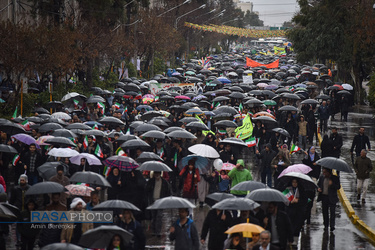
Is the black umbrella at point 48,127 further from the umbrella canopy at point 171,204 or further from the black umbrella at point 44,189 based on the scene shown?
the umbrella canopy at point 171,204

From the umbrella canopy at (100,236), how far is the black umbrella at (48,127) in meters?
10.4

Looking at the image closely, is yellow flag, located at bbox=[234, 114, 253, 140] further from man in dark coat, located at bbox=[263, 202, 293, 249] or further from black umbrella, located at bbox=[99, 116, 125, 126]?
man in dark coat, located at bbox=[263, 202, 293, 249]

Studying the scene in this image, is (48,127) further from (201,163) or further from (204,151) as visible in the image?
(201,163)

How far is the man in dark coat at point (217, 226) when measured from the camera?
37.1 ft

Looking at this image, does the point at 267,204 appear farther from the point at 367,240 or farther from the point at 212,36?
the point at 212,36

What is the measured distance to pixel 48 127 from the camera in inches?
765

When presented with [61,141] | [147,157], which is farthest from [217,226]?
[61,141]

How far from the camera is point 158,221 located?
14281mm

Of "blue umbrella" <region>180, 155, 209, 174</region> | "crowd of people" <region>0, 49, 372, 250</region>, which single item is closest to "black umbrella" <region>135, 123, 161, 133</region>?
Answer: "crowd of people" <region>0, 49, 372, 250</region>

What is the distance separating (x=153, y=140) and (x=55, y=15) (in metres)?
21.1

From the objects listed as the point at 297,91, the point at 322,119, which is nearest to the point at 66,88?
the point at 297,91

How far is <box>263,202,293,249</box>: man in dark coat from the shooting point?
11430 millimetres

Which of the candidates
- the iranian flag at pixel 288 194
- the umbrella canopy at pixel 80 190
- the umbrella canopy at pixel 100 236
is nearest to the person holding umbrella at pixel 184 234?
the umbrella canopy at pixel 100 236

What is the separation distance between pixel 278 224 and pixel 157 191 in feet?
10.8
